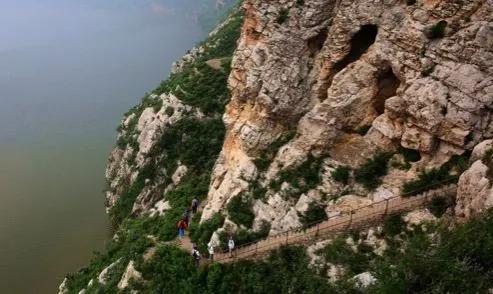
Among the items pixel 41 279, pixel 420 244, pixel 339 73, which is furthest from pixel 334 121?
pixel 41 279

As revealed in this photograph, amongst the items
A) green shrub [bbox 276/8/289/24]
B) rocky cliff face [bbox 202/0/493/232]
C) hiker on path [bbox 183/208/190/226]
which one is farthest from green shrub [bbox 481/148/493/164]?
hiker on path [bbox 183/208/190/226]

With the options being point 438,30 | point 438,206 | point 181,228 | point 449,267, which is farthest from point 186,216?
point 449,267

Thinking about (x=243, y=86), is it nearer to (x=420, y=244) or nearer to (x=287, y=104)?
(x=287, y=104)

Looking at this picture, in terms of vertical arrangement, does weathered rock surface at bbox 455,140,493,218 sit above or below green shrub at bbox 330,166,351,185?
below

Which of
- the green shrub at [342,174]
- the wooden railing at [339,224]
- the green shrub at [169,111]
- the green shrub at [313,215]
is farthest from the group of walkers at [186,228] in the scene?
the green shrub at [169,111]

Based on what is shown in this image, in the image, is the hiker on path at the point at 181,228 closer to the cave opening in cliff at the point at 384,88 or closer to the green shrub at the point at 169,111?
the cave opening in cliff at the point at 384,88

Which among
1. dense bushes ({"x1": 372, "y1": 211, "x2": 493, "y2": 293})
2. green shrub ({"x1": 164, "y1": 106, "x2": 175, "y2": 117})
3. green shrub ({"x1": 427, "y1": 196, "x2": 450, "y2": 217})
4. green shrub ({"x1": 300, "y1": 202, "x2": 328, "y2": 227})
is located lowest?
dense bushes ({"x1": 372, "y1": 211, "x2": 493, "y2": 293})

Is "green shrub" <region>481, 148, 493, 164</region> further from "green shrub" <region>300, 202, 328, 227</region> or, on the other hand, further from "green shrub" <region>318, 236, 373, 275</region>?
"green shrub" <region>300, 202, 328, 227</region>
